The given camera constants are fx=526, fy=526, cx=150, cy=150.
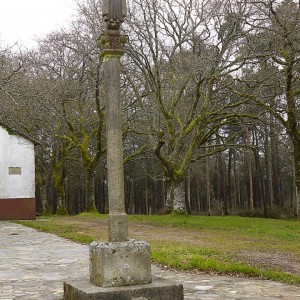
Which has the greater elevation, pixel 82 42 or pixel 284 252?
pixel 82 42

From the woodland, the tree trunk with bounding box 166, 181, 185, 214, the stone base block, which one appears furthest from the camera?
the tree trunk with bounding box 166, 181, 185, 214

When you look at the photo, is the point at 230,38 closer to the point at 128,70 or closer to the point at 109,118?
the point at 128,70

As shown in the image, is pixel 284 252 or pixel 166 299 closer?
pixel 166 299

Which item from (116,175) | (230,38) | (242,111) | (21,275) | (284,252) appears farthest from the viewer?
(242,111)

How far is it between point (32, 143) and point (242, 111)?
37.7 ft

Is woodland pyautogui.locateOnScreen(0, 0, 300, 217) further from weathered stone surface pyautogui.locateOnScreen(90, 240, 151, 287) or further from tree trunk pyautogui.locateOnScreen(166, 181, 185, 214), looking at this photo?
weathered stone surface pyautogui.locateOnScreen(90, 240, 151, 287)

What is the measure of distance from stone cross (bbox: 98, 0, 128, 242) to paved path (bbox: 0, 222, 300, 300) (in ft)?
4.51

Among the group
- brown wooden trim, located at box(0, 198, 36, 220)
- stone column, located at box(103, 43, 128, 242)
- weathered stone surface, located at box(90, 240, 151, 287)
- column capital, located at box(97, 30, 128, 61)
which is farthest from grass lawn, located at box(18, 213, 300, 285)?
brown wooden trim, located at box(0, 198, 36, 220)

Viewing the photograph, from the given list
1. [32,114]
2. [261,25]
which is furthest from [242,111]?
[32,114]

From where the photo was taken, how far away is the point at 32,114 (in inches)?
1131

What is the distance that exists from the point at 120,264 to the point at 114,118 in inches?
72.5

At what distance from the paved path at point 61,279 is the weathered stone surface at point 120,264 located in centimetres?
91

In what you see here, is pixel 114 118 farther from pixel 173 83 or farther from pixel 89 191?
pixel 89 191

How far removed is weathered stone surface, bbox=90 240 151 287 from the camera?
20.3ft
